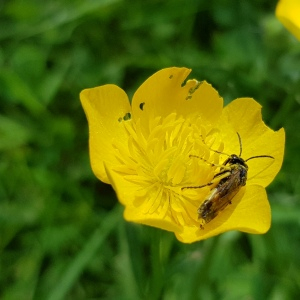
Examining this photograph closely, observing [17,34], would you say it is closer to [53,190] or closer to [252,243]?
[53,190]

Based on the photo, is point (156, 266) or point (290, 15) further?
point (290, 15)

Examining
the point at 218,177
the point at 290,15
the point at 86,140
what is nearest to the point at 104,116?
the point at 218,177

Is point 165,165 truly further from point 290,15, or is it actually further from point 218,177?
point 290,15

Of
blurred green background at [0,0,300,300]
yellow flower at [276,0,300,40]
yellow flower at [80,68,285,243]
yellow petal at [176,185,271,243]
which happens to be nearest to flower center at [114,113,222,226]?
yellow flower at [80,68,285,243]

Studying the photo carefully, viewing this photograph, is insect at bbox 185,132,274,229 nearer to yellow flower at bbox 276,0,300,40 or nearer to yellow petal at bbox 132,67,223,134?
yellow petal at bbox 132,67,223,134

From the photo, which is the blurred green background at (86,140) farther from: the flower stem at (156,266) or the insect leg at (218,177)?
the insect leg at (218,177)

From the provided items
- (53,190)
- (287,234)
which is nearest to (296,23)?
(287,234)

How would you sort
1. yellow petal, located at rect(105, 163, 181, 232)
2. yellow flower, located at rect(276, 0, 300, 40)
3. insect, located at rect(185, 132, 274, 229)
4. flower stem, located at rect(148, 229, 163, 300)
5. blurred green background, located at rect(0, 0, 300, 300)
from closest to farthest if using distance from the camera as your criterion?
yellow petal, located at rect(105, 163, 181, 232), insect, located at rect(185, 132, 274, 229), flower stem, located at rect(148, 229, 163, 300), yellow flower, located at rect(276, 0, 300, 40), blurred green background, located at rect(0, 0, 300, 300)
